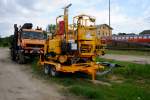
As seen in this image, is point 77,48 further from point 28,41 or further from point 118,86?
point 28,41

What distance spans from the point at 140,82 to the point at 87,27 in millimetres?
3838

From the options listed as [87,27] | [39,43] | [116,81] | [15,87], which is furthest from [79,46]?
[39,43]

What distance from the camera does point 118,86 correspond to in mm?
14070

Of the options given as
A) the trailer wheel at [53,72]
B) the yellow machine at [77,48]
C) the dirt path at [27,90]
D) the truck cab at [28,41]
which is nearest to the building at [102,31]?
the yellow machine at [77,48]

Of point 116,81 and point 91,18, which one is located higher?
point 91,18

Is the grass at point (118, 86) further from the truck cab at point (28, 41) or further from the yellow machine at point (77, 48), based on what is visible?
the truck cab at point (28, 41)

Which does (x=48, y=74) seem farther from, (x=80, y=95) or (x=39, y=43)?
(x=39, y=43)

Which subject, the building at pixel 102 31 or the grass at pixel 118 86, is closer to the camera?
the grass at pixel 118 86

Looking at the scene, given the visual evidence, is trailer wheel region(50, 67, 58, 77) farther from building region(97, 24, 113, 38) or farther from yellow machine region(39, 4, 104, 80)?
building region(97, 24, 113, 38)

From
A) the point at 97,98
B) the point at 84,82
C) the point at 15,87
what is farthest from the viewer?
the point at 84,82

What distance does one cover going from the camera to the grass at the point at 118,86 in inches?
472

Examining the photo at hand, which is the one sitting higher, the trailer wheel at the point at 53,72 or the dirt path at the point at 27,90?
the trailer wheel at the point at 53,72

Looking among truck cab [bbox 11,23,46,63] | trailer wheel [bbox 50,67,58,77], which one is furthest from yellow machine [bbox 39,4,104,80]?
truck cab [bbox 11,23,46,63]

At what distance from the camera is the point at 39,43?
2716cm
